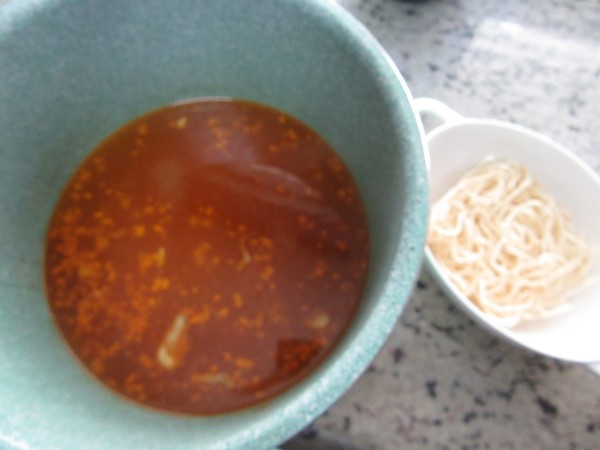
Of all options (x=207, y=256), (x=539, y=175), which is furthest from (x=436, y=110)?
(x=207, y=256)

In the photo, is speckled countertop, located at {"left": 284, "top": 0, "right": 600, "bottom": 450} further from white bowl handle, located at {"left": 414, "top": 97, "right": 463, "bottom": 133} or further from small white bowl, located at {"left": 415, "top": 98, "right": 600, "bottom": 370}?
white bowl handle, located at {"left": 414, "top": 97, "right": 463, "bottom": 133}

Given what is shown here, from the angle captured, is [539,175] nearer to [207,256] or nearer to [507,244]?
[507,244]

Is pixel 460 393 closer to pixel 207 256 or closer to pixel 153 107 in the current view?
pixel 207 256

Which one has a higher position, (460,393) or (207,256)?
(207,256)

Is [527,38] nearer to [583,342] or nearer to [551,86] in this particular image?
[551,86]

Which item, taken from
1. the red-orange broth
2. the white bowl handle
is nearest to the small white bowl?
the white bowl handle

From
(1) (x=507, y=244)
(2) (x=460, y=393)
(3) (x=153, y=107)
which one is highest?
(3) (x=153, y=107)
